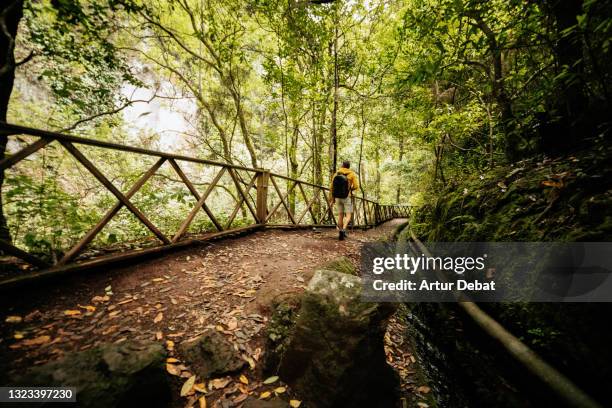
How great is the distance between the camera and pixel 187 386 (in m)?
1.88

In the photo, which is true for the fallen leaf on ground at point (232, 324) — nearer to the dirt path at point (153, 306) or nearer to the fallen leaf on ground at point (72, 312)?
the dirt path at point (153, 306)

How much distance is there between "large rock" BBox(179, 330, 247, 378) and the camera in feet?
6.69

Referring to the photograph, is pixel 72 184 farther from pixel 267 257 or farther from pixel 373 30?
pixel 373 30

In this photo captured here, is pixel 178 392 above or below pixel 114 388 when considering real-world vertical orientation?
below

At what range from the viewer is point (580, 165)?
9.61ft

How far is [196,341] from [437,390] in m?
2.60

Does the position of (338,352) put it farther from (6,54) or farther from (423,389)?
(6,54)

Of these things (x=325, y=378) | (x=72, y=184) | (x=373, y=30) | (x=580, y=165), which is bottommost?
(x=325, y=378)

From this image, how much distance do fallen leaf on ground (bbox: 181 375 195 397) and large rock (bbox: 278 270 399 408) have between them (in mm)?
740

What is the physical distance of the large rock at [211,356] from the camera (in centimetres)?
204

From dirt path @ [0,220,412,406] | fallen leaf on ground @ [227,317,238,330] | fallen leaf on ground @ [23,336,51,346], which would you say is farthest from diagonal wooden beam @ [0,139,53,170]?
fallen leaf on ground @ [227,317,238,330]

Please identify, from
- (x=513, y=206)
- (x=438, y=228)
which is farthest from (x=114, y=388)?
(x=438, y=228)

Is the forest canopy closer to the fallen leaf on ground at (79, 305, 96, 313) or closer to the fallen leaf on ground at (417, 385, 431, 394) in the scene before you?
the fallen leaf on ground at (79, 305, 96, 313)

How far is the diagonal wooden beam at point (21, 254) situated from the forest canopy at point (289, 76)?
233mm
